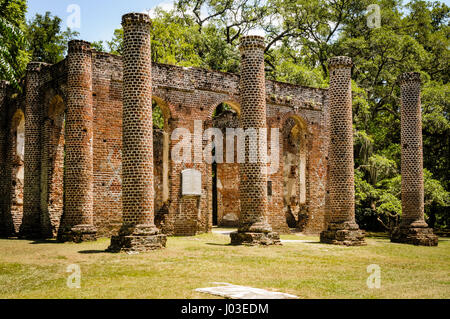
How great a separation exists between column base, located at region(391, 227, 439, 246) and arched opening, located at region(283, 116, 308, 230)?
19.2 feet

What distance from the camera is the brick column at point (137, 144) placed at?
1315 cm

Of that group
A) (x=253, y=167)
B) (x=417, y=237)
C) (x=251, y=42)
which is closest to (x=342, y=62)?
(x=251, y=42)

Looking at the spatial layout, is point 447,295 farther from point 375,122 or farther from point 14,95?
point 375,122

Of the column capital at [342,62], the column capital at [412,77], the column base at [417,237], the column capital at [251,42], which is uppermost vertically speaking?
the column capital at [251,42]

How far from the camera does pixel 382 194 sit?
2312 centimetres

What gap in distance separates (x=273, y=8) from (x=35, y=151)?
19.6 metres

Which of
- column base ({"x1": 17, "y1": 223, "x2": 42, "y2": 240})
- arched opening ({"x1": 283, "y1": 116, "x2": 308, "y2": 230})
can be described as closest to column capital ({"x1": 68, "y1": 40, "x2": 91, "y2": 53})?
column base ({"x1": 17, "y1": 223, "x2": 42, "y2": 240})

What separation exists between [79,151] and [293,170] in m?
11.5

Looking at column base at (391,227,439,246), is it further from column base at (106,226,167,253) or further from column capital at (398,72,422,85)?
column base at (106,226,167,253)

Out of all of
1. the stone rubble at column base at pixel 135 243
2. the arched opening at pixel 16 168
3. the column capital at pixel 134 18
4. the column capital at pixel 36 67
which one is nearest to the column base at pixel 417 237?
the stone rubble at column base at pixel 135 243

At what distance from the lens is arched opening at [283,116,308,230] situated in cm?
2377

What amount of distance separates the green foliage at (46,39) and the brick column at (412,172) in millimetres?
19333

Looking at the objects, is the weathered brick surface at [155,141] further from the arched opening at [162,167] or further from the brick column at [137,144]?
the brick column at [137,144]

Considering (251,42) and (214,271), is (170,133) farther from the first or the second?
(214,271)
